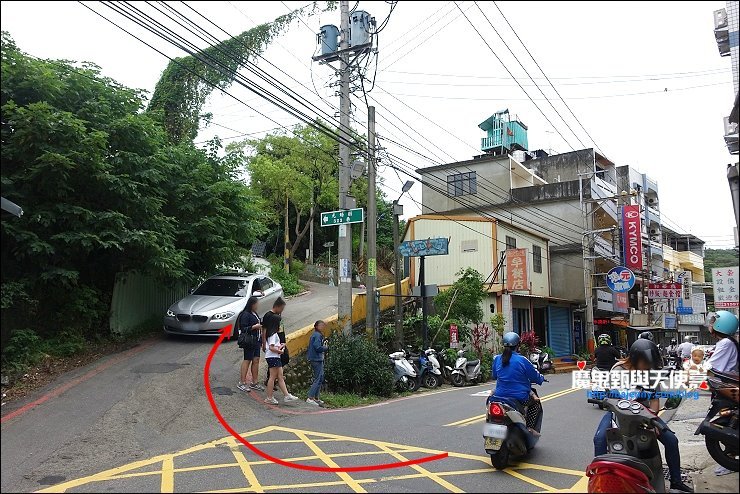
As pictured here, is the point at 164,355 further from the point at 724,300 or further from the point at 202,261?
the point at 724,300

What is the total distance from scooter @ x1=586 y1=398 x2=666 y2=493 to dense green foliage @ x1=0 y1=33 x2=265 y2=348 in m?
7.50

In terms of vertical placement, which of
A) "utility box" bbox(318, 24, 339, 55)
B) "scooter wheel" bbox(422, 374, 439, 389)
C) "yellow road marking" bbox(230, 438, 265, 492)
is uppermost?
"utility box" bbox(318, 24, 339, 55)

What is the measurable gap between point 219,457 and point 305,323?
35.7ft

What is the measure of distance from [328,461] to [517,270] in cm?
1772

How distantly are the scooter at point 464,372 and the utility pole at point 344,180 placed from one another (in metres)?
4.70

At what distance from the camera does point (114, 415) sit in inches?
336

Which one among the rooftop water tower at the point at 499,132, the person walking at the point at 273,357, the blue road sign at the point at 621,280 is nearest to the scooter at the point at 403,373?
the person walking at the point at 273,357

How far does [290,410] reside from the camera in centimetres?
1034

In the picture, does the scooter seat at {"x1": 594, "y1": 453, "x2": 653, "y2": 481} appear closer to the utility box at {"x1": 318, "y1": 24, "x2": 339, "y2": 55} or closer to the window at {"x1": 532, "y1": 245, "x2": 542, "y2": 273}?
the utility box at {"x1": 318, "y1": 24, "x2": 339, "y2": 55}

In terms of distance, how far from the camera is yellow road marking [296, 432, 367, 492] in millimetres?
5797

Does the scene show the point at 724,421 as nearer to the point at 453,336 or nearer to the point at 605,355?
the point at 605,355

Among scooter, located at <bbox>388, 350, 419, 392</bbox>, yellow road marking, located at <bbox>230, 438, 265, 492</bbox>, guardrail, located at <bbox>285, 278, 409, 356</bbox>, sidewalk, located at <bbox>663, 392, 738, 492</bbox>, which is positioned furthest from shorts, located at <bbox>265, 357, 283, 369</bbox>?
sidewalk, located at <bbox>663, 392, 738, 492</bbox>

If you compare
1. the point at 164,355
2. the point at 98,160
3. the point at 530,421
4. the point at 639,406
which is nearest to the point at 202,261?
the point at 164,355

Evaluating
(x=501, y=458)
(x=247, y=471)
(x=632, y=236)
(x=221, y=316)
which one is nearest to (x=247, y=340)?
(x=221, y=316)
